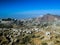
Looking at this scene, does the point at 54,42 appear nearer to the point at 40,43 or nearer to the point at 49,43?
the point at 49,43

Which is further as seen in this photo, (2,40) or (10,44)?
(2,40)

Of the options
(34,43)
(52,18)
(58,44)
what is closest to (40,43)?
(34,43)

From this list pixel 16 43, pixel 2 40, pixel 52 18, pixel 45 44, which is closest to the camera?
pixel 45 44

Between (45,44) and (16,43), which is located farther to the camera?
(16,43)

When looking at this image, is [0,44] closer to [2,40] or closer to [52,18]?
[2,40]

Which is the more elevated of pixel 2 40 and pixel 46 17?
pixel 46 17

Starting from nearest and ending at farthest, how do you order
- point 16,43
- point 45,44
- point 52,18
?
point 45,44 < point 16,43 < point 52,18

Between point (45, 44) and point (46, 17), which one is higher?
point (46, 17)

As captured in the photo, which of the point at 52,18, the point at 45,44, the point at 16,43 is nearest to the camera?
the point at 45,44

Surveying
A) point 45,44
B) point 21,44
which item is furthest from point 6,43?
point 45,44
